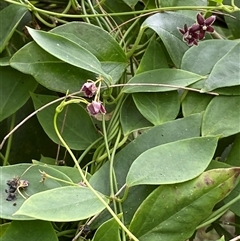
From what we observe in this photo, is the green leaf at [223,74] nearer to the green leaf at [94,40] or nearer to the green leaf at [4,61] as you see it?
the green leaf at [94,40]

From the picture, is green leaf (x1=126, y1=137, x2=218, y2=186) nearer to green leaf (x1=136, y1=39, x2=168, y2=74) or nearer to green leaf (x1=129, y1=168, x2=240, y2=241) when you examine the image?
green leaf (x1=129, y1=168, x2=240, y2=241)

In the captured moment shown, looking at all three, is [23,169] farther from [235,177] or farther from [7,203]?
[235,177]

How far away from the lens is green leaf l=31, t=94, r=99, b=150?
523 millimetres

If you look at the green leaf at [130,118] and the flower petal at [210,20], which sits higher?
the flower petal at [210,20]

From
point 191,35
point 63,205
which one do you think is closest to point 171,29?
point 191,35

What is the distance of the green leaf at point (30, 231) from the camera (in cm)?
44

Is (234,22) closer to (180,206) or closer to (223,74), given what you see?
(223,74)

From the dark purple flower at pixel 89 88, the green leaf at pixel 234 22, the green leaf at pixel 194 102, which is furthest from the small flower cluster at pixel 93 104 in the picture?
the green leaf at pixel 234 22

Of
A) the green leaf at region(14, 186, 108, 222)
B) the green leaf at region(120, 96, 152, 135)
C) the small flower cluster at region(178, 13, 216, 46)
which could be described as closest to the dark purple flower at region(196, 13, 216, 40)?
the small flower cluster at region(178, 13, 216, 46)

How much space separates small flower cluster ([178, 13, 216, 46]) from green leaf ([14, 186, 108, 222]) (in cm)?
20

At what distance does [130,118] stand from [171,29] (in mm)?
112

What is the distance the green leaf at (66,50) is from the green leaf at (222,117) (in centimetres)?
12

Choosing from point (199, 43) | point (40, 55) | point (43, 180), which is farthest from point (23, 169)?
point (199, 43)

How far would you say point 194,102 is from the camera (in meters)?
0.51
